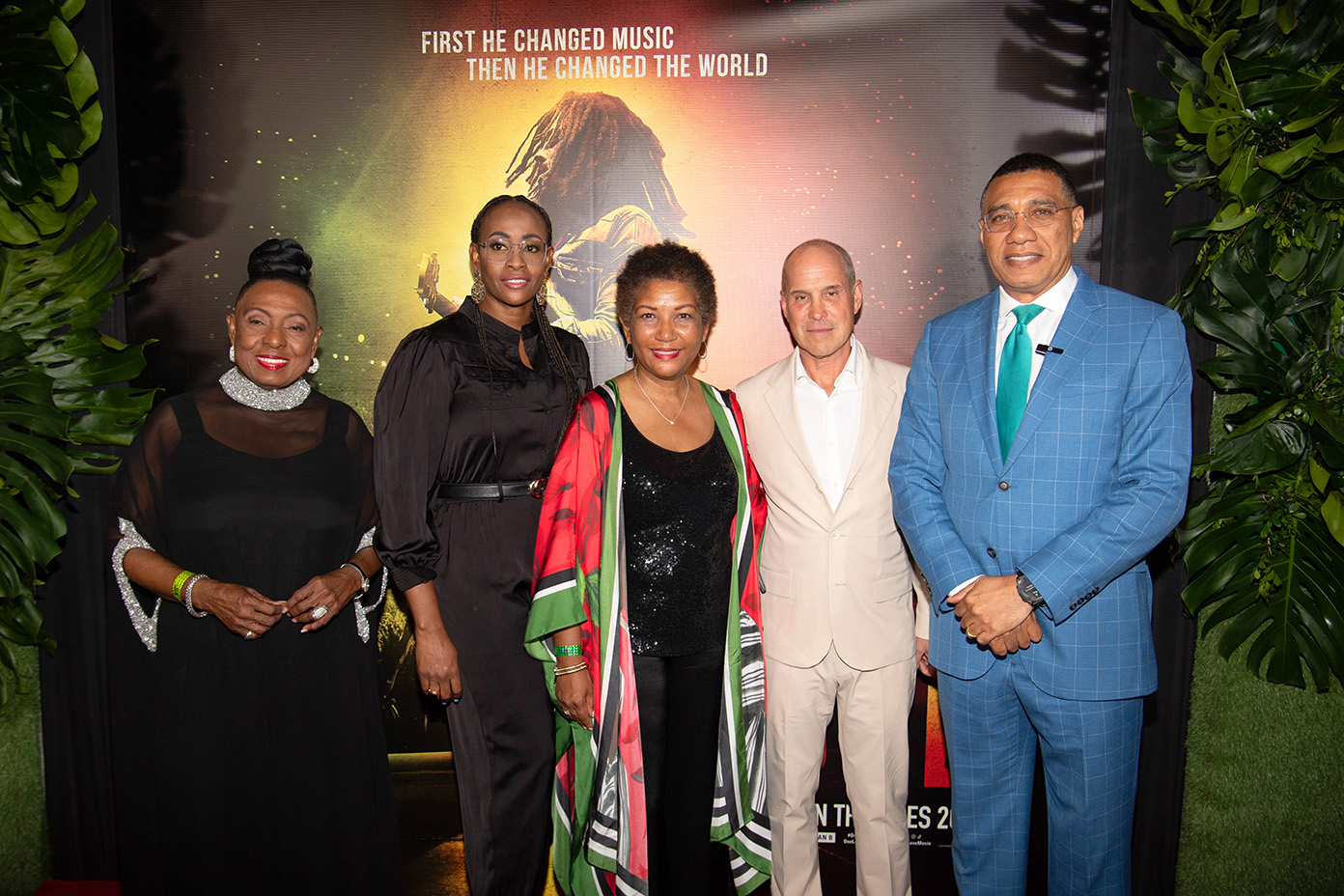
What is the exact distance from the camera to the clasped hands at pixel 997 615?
6.70ft

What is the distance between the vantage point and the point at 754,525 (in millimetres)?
2412

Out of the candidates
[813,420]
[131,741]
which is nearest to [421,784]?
[131,741]

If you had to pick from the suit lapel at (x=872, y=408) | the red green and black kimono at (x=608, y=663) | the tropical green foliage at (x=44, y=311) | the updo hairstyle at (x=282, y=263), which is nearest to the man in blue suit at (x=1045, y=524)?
the suit lapel at (x=872, y=408)

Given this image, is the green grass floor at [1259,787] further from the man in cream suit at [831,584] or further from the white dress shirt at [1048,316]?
the white dress shirt at [1048,316]

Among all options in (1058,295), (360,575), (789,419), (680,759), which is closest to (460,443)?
(360,575)

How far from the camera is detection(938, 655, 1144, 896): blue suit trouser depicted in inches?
81.8

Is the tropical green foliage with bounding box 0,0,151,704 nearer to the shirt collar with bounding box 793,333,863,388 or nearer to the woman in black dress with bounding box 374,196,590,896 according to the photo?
the woman in black dress with bounding box 374,196,590,896

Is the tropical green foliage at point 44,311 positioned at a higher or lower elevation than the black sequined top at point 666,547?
higher

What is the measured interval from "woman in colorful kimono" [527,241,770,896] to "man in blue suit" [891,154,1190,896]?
57cm

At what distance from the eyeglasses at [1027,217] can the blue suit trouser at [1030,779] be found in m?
1.18

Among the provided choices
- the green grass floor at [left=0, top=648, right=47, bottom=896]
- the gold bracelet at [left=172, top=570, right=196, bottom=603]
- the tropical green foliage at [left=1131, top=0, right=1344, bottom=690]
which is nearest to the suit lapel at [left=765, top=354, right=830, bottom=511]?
the tropical green foliage at [left=1131, top=0, right=1344, bottom=690]

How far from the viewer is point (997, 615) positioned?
2051 mm

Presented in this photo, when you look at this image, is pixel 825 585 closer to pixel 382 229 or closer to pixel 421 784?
pixel 421 784

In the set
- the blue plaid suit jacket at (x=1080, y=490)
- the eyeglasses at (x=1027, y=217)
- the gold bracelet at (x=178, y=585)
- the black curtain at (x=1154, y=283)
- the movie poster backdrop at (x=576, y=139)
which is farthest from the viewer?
the movie poster backdrop at (x=576, y=139)
